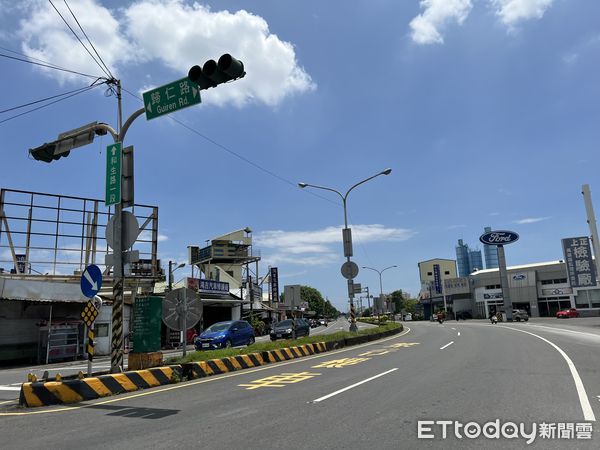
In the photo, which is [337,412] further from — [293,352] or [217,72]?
[293,352]

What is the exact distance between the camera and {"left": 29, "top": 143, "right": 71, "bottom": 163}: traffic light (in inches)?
490

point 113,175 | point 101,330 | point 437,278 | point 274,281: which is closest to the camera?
point 113,175

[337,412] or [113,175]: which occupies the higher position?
[113,175]

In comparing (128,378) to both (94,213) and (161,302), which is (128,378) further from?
(94,213)

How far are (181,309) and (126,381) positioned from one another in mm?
2837

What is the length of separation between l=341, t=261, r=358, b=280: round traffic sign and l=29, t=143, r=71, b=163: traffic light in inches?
582

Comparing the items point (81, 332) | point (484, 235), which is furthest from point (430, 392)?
point (484, 235)

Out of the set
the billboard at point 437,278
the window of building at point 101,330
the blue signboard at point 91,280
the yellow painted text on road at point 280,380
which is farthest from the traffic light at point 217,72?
the billboard at point 437,278

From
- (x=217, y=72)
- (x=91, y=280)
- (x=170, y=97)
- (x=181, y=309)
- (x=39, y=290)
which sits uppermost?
(x=170, y=97)

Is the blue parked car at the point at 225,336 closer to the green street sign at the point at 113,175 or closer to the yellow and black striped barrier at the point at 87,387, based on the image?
the yellow and black striped barrier at the point at 87,387

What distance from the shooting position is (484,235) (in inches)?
2675

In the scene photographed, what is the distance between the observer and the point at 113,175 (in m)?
11.6

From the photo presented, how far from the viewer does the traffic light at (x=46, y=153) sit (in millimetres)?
12453

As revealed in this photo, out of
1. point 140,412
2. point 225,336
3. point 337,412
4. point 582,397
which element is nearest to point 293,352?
point 225,336
